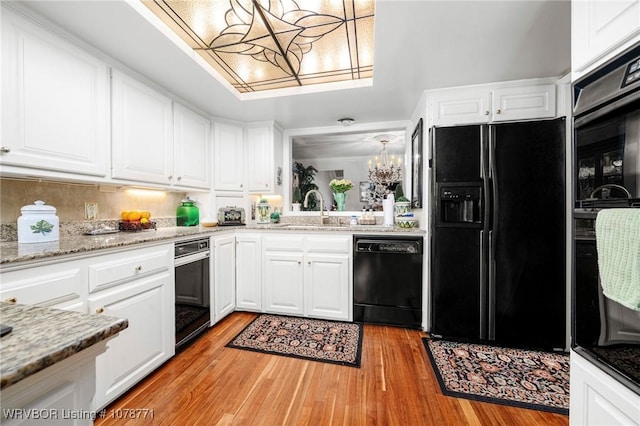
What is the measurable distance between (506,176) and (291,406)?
2249mm

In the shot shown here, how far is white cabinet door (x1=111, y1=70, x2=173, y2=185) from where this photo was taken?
6.18ft

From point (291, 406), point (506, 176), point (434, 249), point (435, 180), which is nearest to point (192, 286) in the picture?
point (291, 406)

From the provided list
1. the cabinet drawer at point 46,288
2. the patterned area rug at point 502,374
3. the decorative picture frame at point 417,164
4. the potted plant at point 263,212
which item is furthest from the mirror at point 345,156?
the cabinet drawer at point 46,288

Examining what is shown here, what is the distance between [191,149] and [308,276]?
1.77 metres

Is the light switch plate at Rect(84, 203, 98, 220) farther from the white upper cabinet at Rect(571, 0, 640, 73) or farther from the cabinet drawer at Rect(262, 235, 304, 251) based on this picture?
the white upper cabinet at Rect(571, 0, 640, 73)

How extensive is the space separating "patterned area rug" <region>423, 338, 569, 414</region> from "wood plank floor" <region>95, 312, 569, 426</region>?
2.9 inches

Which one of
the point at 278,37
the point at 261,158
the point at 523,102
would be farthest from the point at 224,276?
the point at 523,102

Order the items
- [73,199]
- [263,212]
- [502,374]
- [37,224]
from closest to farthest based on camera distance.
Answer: [37,224] < [502,374] < [73,199] < [263,212]

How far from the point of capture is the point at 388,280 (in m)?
2.46

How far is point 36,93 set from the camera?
4.72ft

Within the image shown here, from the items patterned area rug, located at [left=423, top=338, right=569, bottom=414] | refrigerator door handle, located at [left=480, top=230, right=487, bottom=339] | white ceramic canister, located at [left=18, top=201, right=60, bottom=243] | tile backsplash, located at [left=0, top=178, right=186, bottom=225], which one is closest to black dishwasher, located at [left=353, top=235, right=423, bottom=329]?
patterned area rug, located at [left=423, top=338, right=569, bottom=414]

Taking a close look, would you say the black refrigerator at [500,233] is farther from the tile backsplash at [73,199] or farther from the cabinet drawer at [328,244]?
the tile backsplash at [73,199]

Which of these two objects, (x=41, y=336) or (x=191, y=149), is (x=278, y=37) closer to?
(x=191, y=149)

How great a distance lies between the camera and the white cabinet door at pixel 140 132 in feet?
6.18
